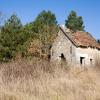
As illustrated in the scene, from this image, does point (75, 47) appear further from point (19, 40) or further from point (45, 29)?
point (45, 29)

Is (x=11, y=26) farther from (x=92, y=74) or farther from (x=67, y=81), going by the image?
(x=67, y=81)

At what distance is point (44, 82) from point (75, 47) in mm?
22707

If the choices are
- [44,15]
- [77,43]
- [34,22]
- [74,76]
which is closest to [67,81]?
[74,76]

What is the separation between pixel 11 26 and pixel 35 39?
13.9 ft

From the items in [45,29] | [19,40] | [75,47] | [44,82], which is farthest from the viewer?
[45,29]

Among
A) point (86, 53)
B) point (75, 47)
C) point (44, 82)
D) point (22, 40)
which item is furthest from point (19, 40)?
point (44, 82)

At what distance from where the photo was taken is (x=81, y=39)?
3469 centimetres

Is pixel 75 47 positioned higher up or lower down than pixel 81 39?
lower down

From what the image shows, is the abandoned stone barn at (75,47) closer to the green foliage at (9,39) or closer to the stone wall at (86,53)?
the stone wall at (86,53)

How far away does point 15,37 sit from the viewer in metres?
35.9

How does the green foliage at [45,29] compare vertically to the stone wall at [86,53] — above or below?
above

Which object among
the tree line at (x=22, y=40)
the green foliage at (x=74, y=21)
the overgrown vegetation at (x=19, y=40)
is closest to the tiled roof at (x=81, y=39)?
the tree line at (x=22, y=40)

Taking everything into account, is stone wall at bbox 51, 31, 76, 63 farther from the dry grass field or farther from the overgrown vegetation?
the dry grass field

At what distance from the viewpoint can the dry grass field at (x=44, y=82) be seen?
8969mm
